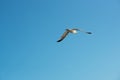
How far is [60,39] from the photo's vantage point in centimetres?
2330

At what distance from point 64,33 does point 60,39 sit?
0.89 meters

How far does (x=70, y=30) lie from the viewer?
73.2 ft

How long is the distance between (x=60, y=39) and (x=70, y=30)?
6.10 ft

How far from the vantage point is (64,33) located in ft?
75.9

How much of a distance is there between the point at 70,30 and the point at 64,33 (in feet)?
3.67
